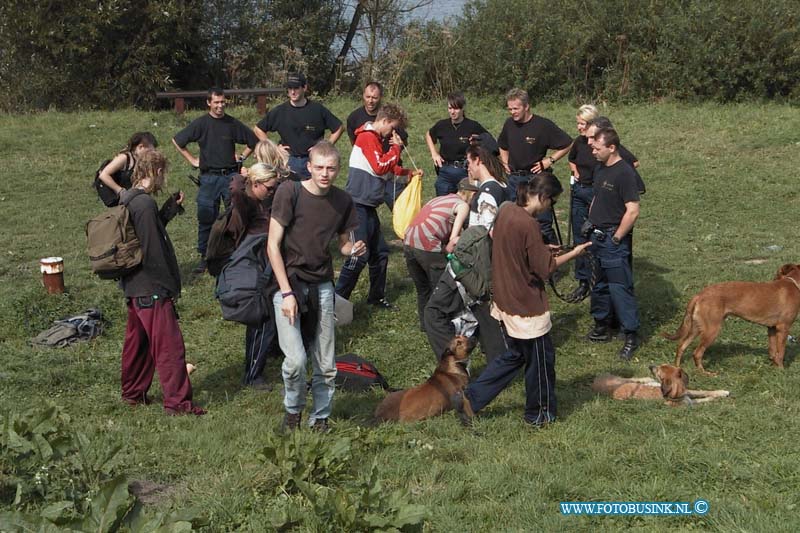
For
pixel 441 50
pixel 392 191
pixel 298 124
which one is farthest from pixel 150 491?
pixel 441 50

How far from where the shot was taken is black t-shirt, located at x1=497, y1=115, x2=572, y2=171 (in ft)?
28.9

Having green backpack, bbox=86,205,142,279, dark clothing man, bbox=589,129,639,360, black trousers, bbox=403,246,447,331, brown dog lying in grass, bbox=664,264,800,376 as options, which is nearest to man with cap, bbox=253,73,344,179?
black trousers, bbox=403,246,447,331

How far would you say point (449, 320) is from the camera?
6.75 metres

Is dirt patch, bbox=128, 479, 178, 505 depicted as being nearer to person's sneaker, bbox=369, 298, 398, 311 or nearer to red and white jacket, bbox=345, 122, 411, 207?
red and white jacket, bbox=345, 122, 411, 207

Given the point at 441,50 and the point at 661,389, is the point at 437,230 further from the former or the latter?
the point at 441,50

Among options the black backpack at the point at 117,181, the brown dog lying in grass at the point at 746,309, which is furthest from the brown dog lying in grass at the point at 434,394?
the black backpack at the point at 117,181

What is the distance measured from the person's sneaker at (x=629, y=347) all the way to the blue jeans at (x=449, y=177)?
9.46 feet

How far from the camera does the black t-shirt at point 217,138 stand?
30.9ft

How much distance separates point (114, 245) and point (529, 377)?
8.76 feet

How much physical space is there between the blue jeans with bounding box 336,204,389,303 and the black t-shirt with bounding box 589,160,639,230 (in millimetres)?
2029

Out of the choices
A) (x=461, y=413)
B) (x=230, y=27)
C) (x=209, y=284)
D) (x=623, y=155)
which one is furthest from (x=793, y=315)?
(x=230, y=27)

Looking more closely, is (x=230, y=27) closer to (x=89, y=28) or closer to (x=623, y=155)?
(x=89, y=28)

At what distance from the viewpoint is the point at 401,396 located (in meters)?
5.69

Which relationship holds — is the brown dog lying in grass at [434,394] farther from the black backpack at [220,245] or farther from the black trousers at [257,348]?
the black backpack at [220,245]
